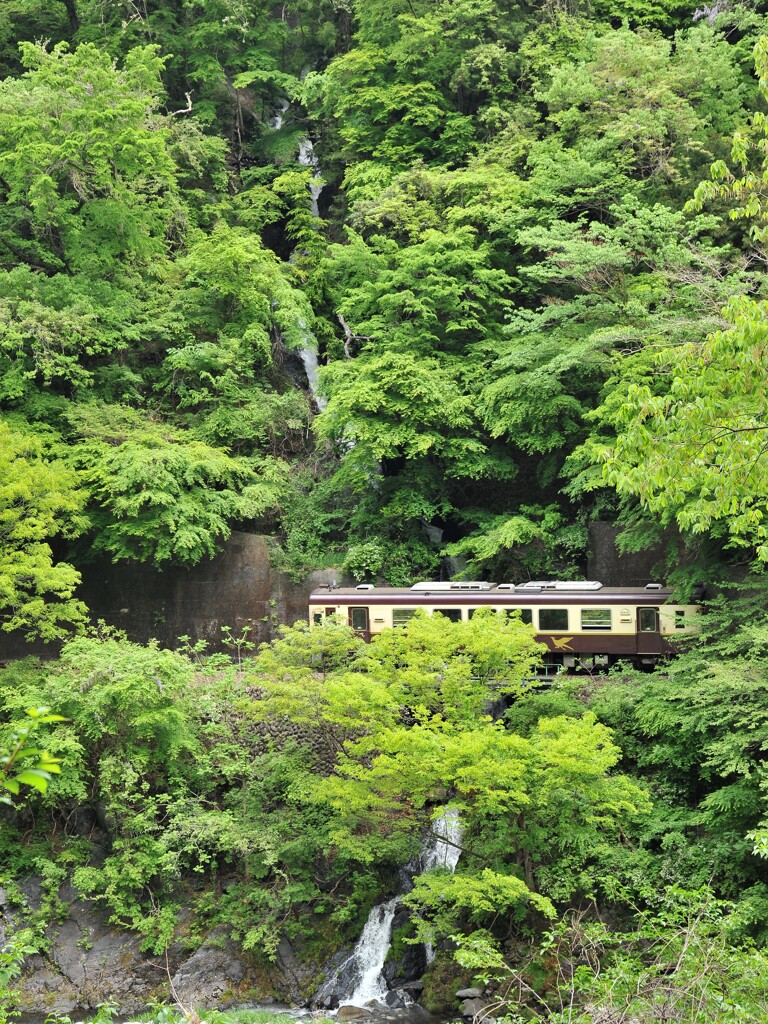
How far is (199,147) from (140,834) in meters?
20.6

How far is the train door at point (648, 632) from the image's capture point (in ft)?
60.6

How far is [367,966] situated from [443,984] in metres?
1.44

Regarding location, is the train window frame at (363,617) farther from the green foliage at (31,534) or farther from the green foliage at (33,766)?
the green foliage at (33,766)

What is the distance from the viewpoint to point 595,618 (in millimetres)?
18891

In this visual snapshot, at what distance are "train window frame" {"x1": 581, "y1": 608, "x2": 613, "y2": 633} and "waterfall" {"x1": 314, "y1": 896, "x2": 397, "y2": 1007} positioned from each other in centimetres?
624

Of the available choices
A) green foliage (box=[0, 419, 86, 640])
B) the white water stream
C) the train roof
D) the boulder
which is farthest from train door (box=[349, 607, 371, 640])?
Answer: the boulder

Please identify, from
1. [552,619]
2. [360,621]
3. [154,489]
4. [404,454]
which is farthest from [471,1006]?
[404,454]

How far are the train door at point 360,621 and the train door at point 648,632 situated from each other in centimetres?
540

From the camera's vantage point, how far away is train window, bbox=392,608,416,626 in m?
19.9

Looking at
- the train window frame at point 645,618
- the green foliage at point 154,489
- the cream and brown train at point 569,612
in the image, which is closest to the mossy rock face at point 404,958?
the cream and brown train at point 569,612

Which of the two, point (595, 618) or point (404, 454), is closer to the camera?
point (595, 618)

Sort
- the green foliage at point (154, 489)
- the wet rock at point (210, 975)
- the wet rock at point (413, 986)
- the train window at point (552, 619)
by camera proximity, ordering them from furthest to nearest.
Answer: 1. the green foliage at point (154, 489)
2. the train window at point (552, 619)
3. the wet rock at point (210, 975)
4. the wet rock at point (413, 986)

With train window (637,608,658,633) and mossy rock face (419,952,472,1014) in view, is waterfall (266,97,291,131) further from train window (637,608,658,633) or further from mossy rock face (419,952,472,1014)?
mossy rock face (419,952,472,1014)

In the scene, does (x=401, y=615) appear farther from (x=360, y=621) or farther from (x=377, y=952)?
(x=377, y=952)
